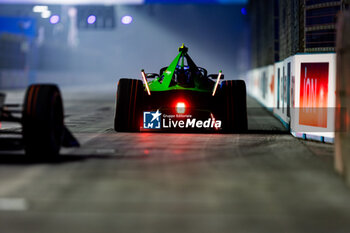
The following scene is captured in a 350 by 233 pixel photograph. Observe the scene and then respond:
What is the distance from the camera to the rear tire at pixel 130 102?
12.5m

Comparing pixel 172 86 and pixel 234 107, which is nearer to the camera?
pixel 234 107

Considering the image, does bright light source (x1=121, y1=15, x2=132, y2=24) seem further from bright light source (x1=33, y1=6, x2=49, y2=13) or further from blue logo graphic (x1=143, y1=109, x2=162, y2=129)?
blue logo graphic (x1=143, y1=109, x2=162, y2=129)

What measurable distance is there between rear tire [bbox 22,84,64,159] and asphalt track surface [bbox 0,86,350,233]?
0.28 metres

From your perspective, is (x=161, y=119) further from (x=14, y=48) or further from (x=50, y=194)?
(x=14, y=48)

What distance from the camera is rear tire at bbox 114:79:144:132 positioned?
12.5 meters

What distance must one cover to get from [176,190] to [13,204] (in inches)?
67.7

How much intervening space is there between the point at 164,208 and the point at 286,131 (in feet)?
27.5

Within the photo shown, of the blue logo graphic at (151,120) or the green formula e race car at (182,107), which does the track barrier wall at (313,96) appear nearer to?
the green formula e race car at (182,107)

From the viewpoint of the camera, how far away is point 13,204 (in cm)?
581

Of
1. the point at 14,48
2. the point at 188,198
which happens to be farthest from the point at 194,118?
the point at 14,48

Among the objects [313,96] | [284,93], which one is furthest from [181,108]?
[284,93]

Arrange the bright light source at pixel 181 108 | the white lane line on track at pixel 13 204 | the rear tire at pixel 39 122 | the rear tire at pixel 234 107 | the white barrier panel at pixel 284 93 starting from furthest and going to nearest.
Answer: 1. the white barrier panel at pixel 284 93
2. the rear tire at pixel 234 107
3. the bright light source at pixel 181 108
4. the rear tire at pixel 39 122
5. the white lane line on track at pixel 13 204

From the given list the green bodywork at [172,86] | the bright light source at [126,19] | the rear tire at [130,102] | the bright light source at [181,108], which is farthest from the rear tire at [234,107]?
the bright light source at [126,19]

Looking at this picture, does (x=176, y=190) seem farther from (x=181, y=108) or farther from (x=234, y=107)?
(x=234, y=107)
